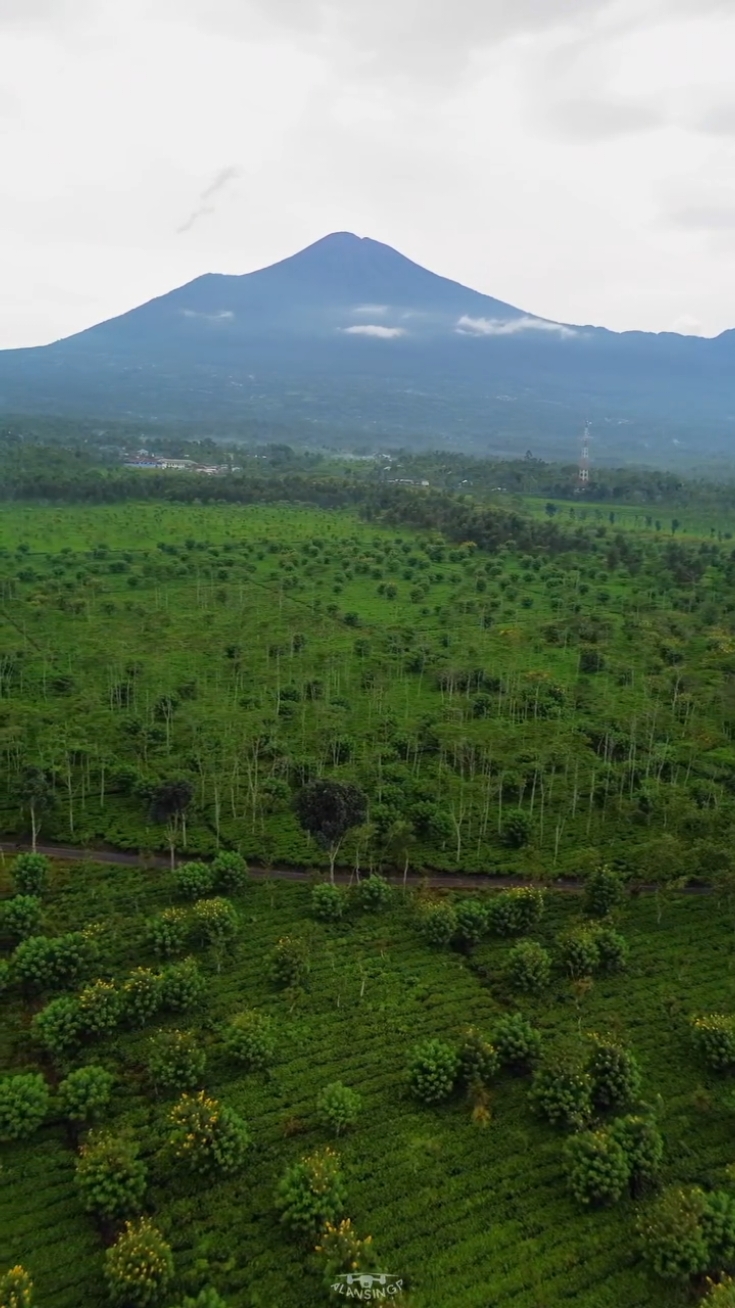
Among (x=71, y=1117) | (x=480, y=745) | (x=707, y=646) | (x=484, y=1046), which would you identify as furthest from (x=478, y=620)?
(x=71, y=1117)

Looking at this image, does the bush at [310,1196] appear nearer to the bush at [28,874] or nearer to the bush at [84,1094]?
the bush at [84,1094]

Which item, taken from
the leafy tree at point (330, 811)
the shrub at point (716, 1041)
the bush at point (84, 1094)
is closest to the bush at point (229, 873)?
the leafy tree at point (330, 811)

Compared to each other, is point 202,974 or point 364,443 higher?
point 364,443

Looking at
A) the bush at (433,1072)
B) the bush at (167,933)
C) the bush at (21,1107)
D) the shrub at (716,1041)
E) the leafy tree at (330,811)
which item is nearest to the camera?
the bush at (21,1107)

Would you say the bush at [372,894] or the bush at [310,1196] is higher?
the bush at [372,894]

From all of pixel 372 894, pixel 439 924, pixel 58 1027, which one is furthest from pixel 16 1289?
pixel 372 894

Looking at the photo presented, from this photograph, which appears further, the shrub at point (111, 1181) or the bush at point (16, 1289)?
the shrub at point (111, 1181)

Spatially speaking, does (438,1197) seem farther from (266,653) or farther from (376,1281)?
(266,653)
